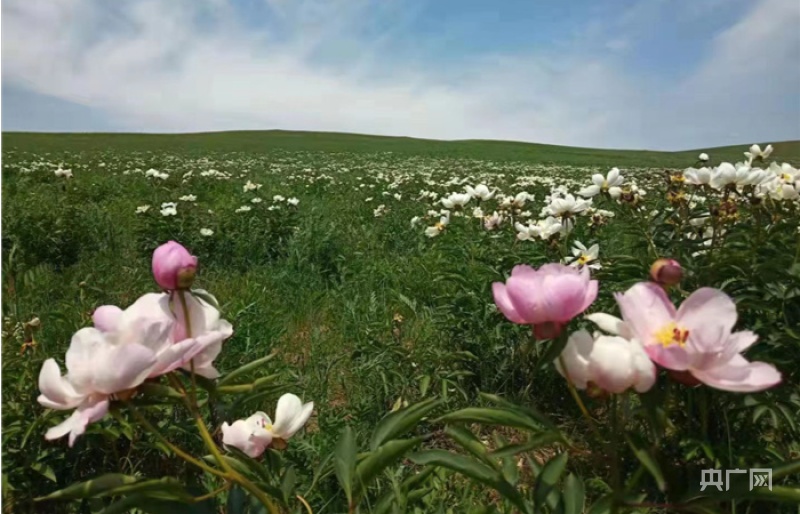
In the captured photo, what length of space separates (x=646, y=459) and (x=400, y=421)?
0.35 metres

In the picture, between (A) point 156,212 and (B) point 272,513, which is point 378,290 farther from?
(B) point 272,513

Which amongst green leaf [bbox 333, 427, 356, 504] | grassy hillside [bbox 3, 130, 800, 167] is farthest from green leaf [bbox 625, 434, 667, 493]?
grassy hillside [bbox 3, 130, 800, 167]

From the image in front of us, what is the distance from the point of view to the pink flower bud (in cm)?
75

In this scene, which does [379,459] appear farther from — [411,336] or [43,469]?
[411,336]

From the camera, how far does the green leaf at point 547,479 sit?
0.81m

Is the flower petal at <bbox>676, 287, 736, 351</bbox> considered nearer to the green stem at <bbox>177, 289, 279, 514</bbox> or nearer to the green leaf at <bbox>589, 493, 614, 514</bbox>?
the green leaf at <bbox>589, 493, 614, 514</bbox>

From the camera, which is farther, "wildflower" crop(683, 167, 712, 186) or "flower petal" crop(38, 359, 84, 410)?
"wildflower" crop(683, 167, 712, 186)

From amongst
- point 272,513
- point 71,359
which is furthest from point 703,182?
point 71,359

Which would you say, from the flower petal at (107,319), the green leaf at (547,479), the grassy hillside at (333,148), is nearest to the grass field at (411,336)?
the green leaf at (547,479)

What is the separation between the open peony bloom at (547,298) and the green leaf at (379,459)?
24 centimetres

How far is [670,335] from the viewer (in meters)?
0.75

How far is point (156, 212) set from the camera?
14.2ft

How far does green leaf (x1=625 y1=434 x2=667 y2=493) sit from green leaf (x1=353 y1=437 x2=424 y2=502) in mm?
281

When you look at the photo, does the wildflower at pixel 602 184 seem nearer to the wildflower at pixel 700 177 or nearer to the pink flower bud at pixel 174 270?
the wildflower at pixel 700 177
